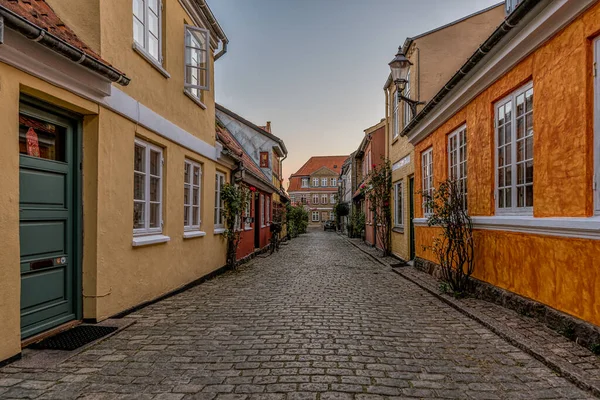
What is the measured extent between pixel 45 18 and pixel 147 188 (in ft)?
8.97

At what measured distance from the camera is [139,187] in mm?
6320

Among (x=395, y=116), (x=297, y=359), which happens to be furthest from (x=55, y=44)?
(x=395, y=116)

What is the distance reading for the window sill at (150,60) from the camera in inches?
235

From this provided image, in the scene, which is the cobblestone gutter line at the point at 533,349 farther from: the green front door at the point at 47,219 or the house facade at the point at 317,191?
the house facade at the point at 317,191

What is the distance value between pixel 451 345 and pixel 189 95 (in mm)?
6466

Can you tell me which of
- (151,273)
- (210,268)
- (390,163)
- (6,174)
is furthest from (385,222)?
(6,174)

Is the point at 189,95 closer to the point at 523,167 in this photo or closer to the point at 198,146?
the point at 198,146

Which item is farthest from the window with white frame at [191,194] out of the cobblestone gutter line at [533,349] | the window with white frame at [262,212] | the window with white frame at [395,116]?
the window with white frame at [262,212]

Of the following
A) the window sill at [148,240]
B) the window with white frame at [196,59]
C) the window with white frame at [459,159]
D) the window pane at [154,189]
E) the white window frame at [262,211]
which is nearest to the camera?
the window sill at [148,240]

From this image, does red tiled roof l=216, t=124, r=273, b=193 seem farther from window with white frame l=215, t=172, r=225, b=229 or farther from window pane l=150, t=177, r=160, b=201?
window pane l=150, t=177, r=160, b=201

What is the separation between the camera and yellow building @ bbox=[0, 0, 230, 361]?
376cm

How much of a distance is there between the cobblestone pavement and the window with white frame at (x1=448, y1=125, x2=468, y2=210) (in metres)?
2.55

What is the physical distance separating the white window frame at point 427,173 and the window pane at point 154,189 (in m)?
5.88

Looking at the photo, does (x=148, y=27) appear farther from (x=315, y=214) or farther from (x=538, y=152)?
(x=315, y=214)
